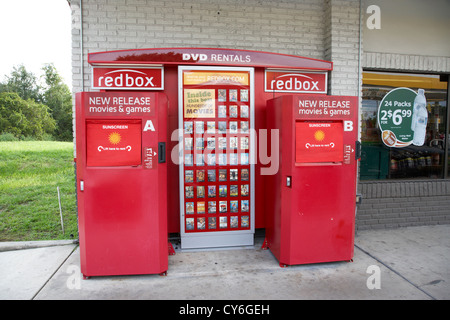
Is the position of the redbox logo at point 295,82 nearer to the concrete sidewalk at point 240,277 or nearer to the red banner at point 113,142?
the red banner at point 113,142

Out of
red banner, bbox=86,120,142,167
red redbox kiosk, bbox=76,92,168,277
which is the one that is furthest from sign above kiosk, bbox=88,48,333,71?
red banner, bbox=86,120,142,167

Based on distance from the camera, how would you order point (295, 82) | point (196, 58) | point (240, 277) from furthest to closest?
point (295, 82)
point (196, 58)
point (240, 277)

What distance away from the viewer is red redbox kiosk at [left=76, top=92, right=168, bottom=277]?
3611 millimetres

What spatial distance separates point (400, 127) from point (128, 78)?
195 inches

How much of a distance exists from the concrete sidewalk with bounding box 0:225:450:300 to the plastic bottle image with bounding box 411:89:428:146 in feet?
7.01

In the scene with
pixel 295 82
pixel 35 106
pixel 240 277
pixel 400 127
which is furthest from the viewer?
pixel 35 106

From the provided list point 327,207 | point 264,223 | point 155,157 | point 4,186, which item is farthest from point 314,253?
point 4,186

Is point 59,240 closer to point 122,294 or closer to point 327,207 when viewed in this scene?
point 122,294

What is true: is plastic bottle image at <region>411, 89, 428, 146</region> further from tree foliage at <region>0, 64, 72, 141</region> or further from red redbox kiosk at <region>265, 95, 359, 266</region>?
tree foliage at <region>0, 64, 72, 141</region>

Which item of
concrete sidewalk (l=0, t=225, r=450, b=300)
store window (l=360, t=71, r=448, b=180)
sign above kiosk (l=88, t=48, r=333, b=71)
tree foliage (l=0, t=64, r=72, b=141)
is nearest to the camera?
concrete sidewalk (l=0, t=225, r=450, b=300)

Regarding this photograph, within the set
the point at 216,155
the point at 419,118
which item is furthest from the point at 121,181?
the point at 419,118

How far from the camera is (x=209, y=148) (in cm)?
465

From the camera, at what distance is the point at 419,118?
19.3 feet

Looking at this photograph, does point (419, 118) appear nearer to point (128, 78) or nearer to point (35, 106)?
point (128, 78)
